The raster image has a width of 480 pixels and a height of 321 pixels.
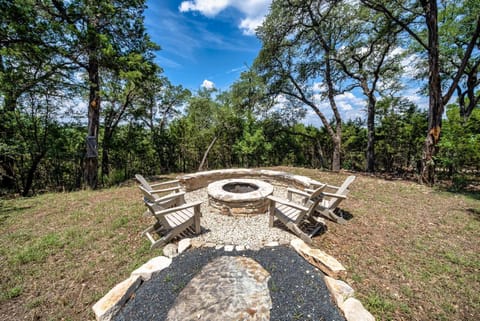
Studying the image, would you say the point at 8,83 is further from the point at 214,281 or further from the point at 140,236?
the point at 214,281

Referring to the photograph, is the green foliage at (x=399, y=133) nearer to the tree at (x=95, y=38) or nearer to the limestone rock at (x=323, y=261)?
the limestone rock at (x=323, y=261)

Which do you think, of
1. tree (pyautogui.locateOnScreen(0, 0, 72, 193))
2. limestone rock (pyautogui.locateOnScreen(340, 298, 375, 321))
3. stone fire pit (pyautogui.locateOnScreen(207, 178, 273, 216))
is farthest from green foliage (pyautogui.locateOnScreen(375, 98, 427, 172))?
tree (pyautogui.locateOnScreen(0, 0, 72, 193))

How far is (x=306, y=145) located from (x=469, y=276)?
10202 mm

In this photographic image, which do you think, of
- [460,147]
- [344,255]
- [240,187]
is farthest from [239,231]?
[460,147]

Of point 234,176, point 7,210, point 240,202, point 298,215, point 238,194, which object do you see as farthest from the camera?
point 234,176

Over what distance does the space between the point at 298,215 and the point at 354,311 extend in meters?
1.55

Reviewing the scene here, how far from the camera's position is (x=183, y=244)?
2.72 metres

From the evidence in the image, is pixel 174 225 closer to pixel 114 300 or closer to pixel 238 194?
pixel 114 300

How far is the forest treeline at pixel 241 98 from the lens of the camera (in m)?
5.55

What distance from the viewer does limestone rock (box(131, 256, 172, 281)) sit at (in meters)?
2.07

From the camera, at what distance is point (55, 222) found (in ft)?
11.7

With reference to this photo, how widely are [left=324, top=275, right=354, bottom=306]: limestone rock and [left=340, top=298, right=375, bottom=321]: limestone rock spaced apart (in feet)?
0.18

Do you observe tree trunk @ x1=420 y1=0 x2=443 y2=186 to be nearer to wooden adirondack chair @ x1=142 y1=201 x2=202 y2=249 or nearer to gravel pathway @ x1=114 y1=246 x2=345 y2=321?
gravel pathway @ x1=114 y1=246 x2=345 y2=321

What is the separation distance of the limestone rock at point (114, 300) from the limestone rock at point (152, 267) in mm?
100
